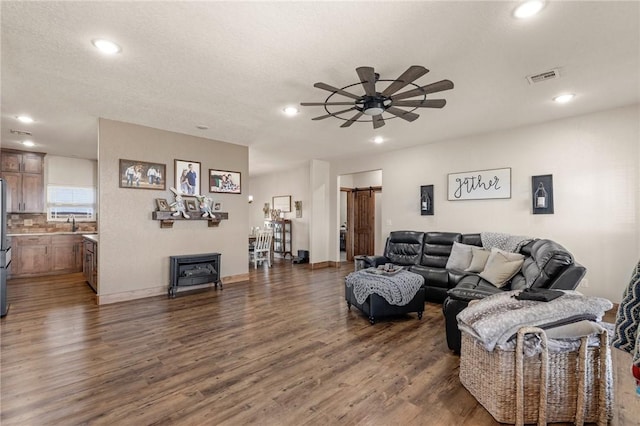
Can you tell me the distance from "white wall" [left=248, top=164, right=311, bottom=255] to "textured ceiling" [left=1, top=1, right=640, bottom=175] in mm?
4103

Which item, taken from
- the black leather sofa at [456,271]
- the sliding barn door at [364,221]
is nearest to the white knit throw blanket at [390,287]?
the black leather sofa at [456,271]

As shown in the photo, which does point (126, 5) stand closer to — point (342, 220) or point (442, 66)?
point (442, 66)

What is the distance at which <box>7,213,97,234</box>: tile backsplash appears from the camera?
6557 millimetres

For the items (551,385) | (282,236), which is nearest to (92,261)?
(282,236)

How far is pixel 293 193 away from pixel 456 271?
18.1 feet

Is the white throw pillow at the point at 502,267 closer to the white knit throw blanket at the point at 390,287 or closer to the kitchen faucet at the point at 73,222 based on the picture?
the white knit throw blanket at the point at 390,287

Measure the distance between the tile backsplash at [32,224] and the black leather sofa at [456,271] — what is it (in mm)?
7089

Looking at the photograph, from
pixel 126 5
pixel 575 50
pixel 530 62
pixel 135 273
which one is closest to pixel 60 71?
pixel 126 5

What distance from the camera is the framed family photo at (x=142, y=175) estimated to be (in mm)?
4660

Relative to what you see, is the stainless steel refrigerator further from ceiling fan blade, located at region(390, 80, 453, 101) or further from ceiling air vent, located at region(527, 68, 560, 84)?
ceiling air vent, located at region(527, 68, 560, 84)

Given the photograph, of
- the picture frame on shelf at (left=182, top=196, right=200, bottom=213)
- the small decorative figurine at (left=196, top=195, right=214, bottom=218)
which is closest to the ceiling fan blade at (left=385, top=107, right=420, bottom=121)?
the small decorative figurine at (left=196, top=195, right=214, bottom=218)

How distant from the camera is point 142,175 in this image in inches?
190

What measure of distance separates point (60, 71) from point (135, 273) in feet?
9.72

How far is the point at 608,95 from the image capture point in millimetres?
3666
